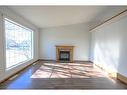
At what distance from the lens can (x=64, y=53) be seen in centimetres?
1002

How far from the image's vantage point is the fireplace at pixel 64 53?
974 centimetres

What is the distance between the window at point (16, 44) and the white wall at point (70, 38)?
65.9 inches

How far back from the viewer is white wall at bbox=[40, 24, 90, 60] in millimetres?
9992

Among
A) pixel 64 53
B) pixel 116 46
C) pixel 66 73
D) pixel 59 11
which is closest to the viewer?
pixel 116 46

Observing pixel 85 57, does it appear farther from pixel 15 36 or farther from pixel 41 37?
pixel 15 36

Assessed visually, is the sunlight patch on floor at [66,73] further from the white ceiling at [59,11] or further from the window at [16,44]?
the white ceiling at [59,11]

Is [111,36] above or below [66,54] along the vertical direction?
above

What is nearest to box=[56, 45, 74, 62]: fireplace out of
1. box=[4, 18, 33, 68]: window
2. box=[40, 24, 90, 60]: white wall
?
box=[40, 24, 90, 60]: white wall

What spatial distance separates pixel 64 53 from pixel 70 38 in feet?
3.20

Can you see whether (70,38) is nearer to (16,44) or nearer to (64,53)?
(64,53)

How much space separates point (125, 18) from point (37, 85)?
2.97 meters

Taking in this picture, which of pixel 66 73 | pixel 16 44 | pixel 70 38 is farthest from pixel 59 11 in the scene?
pixel 70 38

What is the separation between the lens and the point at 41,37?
397 inches

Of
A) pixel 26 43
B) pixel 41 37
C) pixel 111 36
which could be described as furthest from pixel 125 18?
pixel 41 37
